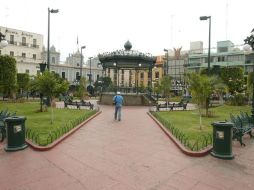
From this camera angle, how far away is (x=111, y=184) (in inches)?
207

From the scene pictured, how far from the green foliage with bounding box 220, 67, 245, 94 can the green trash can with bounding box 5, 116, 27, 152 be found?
2357cm

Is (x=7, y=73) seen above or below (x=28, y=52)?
below

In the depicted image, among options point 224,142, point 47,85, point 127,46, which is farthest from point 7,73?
point 224,142

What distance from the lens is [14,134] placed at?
7.68 meters

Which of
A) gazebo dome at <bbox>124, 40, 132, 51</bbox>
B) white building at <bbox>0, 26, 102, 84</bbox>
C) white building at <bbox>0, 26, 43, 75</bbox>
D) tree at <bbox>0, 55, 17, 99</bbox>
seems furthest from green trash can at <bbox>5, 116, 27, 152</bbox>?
white building at <bbox>0, 26, 43, 75</bbox>

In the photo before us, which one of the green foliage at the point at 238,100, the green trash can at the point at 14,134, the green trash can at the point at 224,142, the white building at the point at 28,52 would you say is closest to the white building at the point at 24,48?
the white building at the point at 28,52

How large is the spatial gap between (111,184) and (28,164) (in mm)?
2494

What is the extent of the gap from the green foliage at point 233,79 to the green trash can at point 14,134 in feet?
77.3

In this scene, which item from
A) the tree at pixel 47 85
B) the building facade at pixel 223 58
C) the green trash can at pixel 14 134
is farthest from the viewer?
the building facade at pixel 223 58

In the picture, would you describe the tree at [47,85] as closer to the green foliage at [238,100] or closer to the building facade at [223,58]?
the green foliage at [238,100]

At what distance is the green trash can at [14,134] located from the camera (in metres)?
7.64

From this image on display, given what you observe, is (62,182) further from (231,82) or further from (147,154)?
(231,82)

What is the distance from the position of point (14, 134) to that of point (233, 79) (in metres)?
25.1

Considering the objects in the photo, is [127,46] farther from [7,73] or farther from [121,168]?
[121,168]
